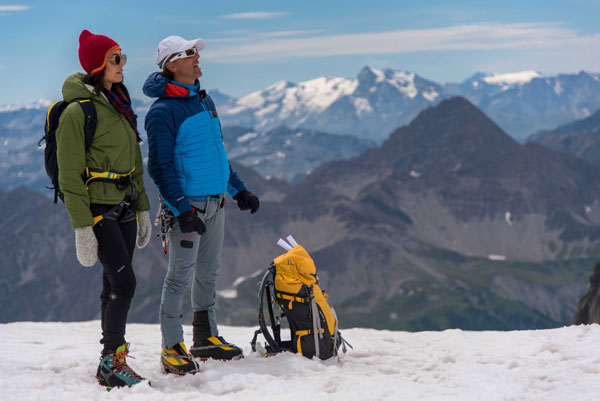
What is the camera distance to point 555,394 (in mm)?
7293

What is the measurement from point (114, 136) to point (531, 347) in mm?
7525

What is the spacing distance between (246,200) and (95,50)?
3315mm

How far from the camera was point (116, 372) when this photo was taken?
7.82m

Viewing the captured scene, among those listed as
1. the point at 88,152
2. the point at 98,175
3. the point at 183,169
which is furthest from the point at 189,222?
the point at 88,152

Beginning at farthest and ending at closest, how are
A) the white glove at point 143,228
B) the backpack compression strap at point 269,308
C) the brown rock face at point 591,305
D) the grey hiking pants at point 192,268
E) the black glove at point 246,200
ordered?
the brown rock face at point 591,305, the backpack compression strap at point 269,308, the black glove at point 246,200, the white glove at point 143,228, the grey hiking pants at point 192,268

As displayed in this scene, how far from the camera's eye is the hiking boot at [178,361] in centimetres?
838

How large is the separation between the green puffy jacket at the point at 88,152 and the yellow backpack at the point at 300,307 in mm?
2854

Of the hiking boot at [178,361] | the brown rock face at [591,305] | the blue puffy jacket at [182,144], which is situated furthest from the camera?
the brown rock face at [591,305]

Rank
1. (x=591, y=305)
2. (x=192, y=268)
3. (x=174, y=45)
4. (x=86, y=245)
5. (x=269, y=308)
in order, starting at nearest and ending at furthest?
(x=86, y=245), (x=174, y=45), (x=192, y=268), (x=269, y=308), (x=591, y=305)

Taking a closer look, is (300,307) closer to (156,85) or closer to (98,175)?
(98,175)

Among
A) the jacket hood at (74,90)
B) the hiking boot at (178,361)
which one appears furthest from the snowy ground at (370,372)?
the jacket hood at (74,90)

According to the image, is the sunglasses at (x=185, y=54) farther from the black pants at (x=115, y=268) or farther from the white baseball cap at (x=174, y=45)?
the black pants at (x=115, y=268)

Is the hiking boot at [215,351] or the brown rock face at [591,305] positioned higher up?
the hiking boot at [215,351]

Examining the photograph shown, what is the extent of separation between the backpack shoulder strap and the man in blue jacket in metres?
0.83
